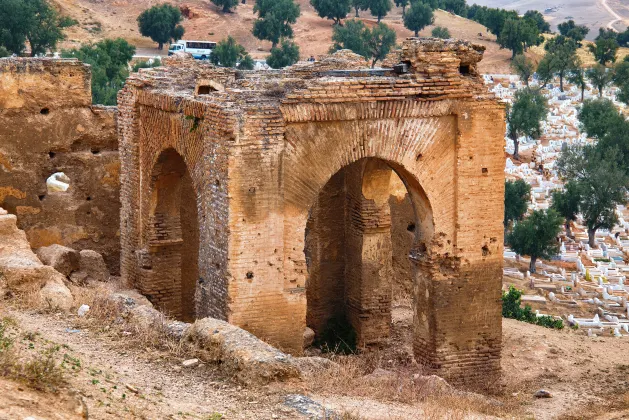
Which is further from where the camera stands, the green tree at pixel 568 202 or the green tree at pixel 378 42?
the green tree at pixel 378 42

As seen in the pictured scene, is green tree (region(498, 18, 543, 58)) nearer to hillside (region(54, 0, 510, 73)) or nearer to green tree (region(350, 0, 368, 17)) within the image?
hillside (region(54, 0, 510, 73))

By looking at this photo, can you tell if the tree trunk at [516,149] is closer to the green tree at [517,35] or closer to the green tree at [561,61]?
the green tree at [561,61]

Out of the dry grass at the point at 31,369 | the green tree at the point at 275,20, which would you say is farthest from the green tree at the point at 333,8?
the dry grass at the point at 31,369

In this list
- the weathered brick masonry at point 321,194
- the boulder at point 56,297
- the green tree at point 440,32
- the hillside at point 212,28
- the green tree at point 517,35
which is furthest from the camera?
the green tree at point 517,35

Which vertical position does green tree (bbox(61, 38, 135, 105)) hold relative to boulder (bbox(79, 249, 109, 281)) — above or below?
above

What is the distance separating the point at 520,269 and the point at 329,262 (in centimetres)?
1951

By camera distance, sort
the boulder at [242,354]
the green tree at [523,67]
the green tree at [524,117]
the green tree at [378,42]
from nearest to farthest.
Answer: the boulder at [242,354], the green tree at [524,117], the green tree at [523,67], the green tree at [378,42]

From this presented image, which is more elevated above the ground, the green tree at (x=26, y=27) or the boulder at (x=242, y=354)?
the green tree at (x=26, y=27)

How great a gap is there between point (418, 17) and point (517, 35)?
6.95 m

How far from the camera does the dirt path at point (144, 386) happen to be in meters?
8.60

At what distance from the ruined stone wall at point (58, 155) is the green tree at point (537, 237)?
19.7 m

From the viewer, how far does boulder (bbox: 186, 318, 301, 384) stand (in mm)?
9906

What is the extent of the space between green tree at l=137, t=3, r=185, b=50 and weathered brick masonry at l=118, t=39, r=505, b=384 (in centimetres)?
4892

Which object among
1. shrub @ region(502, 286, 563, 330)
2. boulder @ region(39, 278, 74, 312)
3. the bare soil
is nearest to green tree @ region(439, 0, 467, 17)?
shrub @ region(502, 286, 563, 330)
